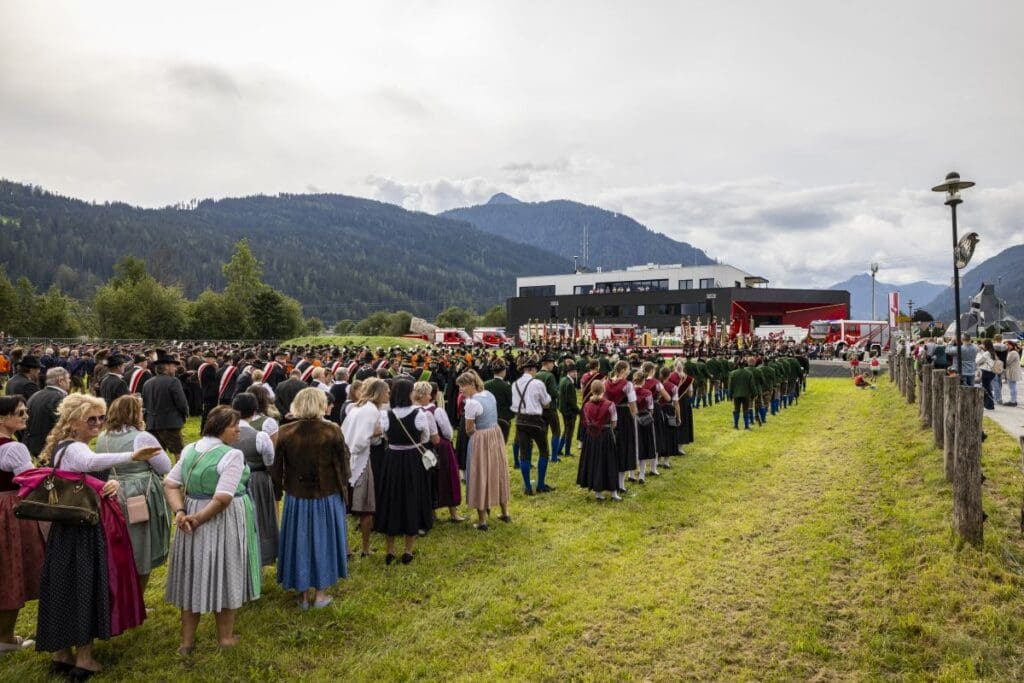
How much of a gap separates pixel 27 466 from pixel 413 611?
129 inches

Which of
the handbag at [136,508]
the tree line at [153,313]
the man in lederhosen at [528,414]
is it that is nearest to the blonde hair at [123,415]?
the handbag at [136,508]

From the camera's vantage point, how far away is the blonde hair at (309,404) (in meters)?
5.18

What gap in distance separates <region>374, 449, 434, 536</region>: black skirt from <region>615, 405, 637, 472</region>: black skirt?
3.88 metres

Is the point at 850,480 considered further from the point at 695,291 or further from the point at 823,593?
the point at 695,291

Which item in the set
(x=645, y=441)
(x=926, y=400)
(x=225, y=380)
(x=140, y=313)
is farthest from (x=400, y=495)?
(x=140, y=313)

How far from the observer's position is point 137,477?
4.68 metres

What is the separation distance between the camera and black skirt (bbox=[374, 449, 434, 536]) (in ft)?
20.9

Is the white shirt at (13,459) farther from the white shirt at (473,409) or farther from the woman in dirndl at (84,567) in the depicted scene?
the white shirt at (473,409)

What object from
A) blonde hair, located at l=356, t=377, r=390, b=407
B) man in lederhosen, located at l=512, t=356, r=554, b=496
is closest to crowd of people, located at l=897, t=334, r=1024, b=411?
man in lederhosen, located at l=512, t=356, r=554, b=496

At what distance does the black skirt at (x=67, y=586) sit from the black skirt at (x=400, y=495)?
2.73 m

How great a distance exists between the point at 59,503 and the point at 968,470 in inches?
313

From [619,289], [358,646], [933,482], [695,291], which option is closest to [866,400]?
[933,482]

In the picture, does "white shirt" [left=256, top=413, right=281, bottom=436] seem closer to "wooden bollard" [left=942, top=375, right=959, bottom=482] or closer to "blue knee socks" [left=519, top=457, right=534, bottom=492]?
"blue knee socks" [left=519, top=457, right=534, bottom=492]

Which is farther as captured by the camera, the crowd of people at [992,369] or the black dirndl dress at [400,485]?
the crowd of people at [992,369]
